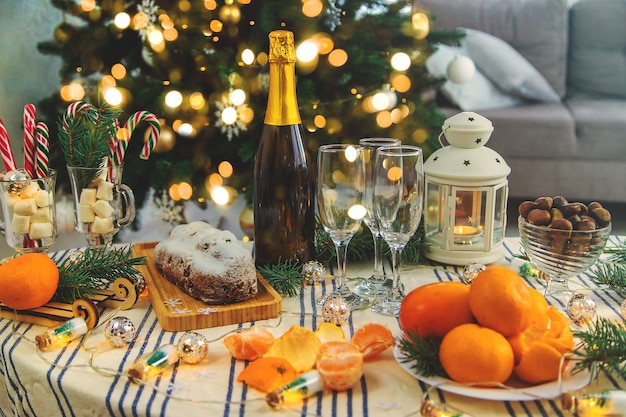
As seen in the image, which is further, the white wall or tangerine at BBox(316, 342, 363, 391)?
the white wall

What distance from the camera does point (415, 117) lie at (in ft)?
6.38

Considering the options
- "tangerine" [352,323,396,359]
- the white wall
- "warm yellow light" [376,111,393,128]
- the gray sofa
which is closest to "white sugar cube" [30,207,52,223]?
"tangerine" [352,323,396,359]

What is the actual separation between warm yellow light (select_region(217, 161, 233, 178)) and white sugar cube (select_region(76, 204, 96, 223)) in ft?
3.39

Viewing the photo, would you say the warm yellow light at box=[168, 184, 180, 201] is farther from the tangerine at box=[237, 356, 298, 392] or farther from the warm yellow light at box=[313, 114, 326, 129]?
the tangerine at box=[237, 356, 298, 392]

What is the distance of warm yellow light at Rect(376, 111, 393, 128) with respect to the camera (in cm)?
194

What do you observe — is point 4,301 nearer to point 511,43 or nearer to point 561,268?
point 561,268

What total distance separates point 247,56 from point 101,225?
95 cm

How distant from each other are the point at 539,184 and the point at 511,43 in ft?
Answer: 2.65

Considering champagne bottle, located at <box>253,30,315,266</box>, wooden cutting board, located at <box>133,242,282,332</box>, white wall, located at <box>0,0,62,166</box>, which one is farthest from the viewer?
white wall, located at <box>0,0,62,166</box>

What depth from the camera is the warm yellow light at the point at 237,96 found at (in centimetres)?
191

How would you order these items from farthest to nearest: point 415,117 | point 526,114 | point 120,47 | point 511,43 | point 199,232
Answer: point 511,43 → point 526,114 → point 120,47 → point 415,117 → point 199,232

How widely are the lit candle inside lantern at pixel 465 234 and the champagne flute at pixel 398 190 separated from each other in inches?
10.1

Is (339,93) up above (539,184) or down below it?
above

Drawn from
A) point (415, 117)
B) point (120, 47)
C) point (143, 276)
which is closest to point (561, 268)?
point (143, 276)
